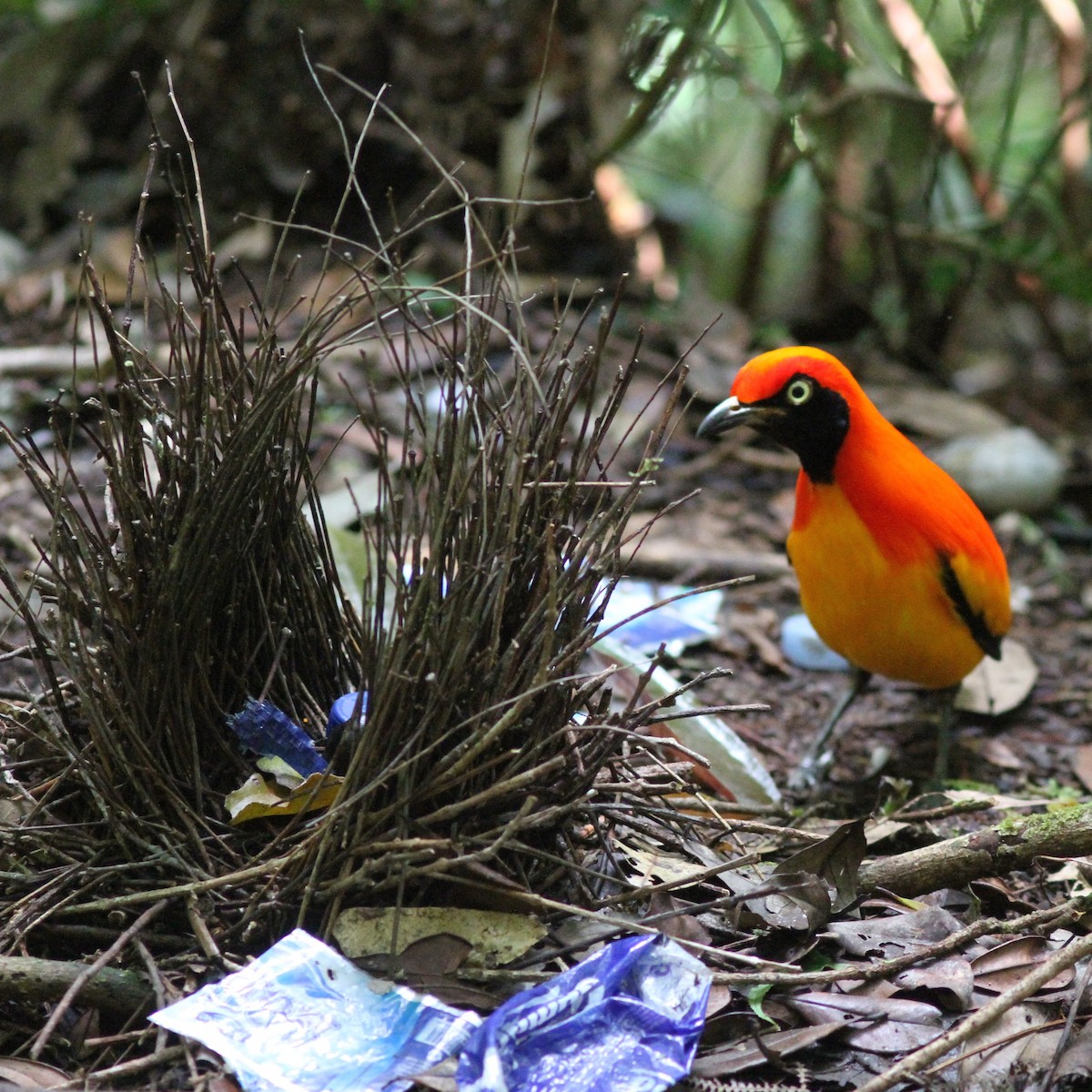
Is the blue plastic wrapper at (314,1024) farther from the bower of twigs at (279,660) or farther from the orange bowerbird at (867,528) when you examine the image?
the orange bowerbird at (867,528)

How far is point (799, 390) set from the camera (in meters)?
3.50

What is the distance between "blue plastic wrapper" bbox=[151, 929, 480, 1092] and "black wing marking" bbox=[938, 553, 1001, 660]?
7.09ft

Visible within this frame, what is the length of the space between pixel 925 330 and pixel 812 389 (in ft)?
13.1

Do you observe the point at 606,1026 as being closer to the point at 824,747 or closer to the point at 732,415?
the point at 732,415

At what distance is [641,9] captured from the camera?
589 centimetres

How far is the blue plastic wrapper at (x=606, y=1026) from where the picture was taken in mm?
2078

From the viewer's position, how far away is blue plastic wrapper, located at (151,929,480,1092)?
2062 millimetres

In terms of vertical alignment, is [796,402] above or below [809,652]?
above

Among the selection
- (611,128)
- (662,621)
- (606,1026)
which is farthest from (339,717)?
(611,128)

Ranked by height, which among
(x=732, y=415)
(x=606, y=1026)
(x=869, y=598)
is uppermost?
(x=732, y=415)

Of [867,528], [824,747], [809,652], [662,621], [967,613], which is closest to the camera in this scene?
[867,528]

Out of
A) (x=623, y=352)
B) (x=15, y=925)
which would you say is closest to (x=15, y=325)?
(x=623, y=352)

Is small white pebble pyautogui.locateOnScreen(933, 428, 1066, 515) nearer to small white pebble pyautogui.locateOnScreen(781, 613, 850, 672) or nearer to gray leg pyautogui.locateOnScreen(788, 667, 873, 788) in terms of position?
small white pebble pyautogui.locateOnScreen(781, 613, 850, 672)

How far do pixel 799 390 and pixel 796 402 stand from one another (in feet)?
0.12
